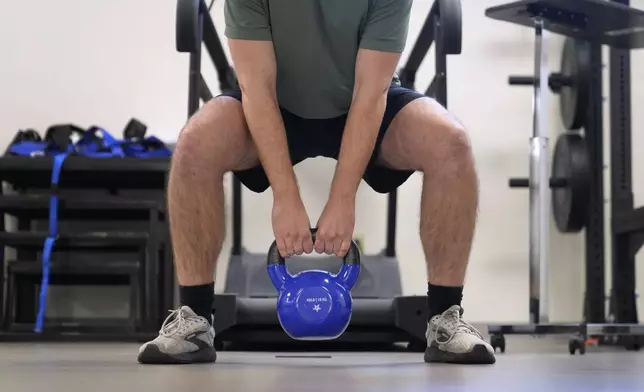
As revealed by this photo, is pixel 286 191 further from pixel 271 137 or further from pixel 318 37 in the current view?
pixel 318 37

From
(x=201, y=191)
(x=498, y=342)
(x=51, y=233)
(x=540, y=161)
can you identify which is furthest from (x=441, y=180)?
(x=51, y=233)

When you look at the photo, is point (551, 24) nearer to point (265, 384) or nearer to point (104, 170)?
point (104, 170)

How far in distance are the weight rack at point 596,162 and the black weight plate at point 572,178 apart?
0.12 feet

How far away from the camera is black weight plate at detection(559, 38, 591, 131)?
2.86m

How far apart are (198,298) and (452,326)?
55 centimetres

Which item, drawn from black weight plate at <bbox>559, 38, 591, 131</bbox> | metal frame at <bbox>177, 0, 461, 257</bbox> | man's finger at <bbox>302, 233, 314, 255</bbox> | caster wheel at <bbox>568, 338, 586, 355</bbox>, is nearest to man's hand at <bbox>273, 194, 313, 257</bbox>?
man's finger at <bbox>302, 233, 314, 255</bbox>

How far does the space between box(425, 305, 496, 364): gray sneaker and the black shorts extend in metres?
0.38

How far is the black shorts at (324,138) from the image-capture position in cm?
170

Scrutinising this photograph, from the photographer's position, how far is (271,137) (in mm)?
1565

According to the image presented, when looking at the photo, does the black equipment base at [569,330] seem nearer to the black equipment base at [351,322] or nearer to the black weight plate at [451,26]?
the black equipment base at [351,322]

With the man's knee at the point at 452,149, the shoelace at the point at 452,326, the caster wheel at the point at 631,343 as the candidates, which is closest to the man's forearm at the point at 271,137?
the man's knee at the point at 452,149

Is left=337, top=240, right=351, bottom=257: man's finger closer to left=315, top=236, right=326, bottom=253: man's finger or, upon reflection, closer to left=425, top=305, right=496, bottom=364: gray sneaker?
left=315, top=236, right=326, bottom=253: man's finger

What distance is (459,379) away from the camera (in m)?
1.16

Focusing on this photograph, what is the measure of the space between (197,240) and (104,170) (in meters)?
1.21
